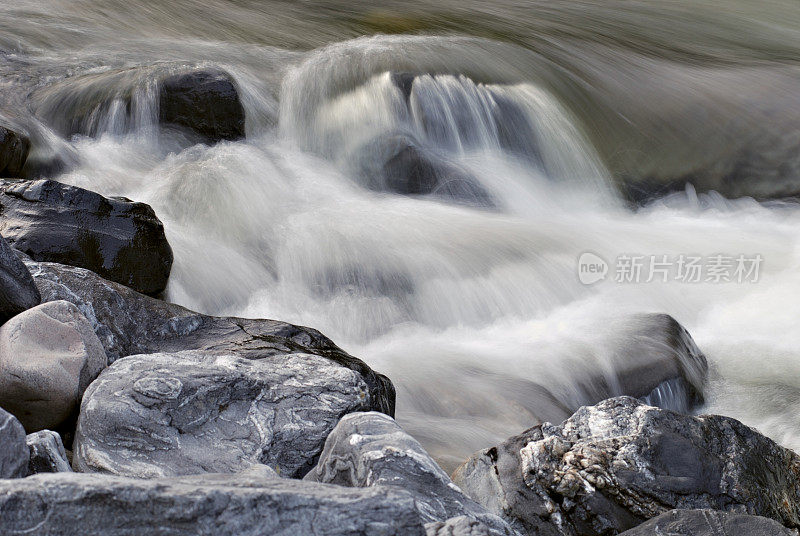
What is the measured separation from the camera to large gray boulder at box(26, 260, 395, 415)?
147 inches

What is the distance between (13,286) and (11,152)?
11.0 feet

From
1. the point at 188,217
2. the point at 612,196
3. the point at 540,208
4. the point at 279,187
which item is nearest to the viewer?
the point at 188,217

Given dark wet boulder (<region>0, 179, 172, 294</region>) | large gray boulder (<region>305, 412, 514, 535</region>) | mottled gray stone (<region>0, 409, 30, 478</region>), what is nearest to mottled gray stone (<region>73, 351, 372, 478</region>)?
large gray boulder (<region>305, 412, 514, 535</region>)

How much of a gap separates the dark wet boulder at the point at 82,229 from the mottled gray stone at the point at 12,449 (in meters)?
2.55

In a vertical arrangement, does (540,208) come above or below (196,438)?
below

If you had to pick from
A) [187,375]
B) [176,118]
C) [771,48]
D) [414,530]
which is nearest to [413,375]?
[187,375]

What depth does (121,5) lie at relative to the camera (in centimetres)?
1015

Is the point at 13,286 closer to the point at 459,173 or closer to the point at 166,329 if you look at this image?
the point at 166,329

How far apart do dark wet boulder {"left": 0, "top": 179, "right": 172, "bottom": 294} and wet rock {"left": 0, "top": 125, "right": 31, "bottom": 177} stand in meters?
1.48

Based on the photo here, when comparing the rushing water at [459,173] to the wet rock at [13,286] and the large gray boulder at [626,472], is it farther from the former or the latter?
the wet rock at [13,286]

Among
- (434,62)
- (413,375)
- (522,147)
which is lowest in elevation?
(413,375)

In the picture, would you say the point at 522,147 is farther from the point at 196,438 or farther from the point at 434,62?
the point at 196,438

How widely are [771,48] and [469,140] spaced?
539cm

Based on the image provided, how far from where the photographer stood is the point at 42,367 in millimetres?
3047
